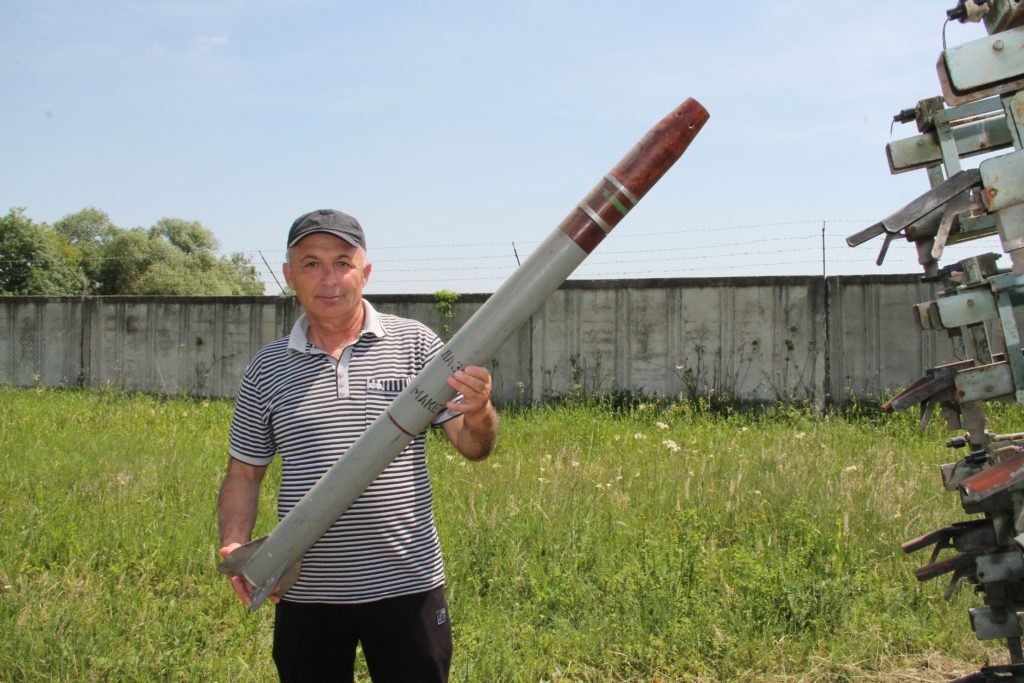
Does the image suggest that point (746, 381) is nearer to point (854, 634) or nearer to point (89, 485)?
point (854, 634)

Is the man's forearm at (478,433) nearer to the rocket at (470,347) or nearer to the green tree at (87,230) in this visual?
the rocket at (470,347)

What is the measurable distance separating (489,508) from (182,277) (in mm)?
33201

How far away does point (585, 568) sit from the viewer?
14.6 ft

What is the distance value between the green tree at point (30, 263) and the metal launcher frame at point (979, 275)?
33.5 meters

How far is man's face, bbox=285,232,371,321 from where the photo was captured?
2.37 meters

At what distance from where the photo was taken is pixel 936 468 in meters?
6.00

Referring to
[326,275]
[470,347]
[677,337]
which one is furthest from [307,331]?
[677,337]

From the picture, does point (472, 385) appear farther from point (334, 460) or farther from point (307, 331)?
point (307, 331)

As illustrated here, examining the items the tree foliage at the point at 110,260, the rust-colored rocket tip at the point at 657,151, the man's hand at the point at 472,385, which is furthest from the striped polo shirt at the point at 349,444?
the tree foliage at the point at 110,260

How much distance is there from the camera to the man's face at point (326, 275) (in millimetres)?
2365

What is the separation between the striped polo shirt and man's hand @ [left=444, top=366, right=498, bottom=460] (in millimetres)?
75

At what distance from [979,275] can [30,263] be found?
3455 centimetres

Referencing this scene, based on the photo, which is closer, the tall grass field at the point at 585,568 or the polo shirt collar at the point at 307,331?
the polo shirt collar at the point at 307,331

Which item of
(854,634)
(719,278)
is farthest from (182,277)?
(854,634)
